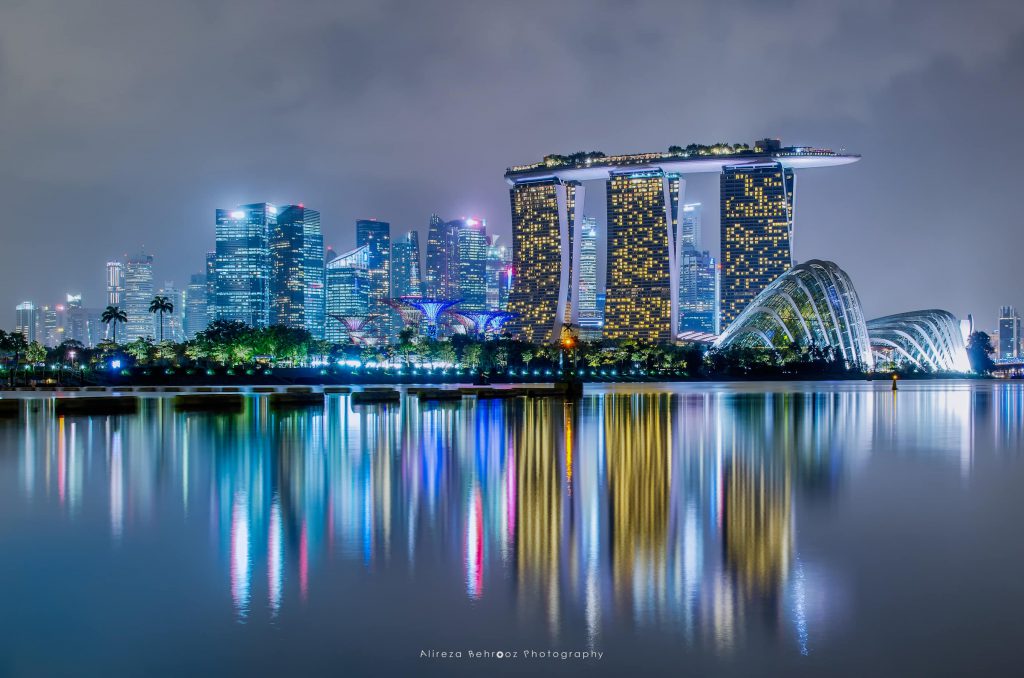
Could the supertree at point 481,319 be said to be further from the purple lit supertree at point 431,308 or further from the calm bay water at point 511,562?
the calm bay water at point 511,562

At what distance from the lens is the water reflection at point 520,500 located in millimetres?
10633

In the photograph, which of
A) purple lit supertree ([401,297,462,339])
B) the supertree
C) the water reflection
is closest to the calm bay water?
the water reflection

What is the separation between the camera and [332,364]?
468ft

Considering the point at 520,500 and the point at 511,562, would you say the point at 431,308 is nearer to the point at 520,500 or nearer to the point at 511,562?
the point at 520,500

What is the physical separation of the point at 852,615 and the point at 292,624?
18.0 feet

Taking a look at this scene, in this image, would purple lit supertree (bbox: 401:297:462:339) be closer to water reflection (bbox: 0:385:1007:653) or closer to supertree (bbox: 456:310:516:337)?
supertree (bbox: 456:310:516:337)

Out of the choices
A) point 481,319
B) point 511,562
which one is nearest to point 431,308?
point 481,319

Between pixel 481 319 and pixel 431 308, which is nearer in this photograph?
pixel 431 308

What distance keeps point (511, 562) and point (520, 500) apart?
5269 millimetres

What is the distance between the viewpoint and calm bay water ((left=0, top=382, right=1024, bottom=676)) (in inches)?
348

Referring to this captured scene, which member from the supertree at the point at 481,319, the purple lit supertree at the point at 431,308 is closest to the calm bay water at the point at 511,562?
the purple lit supertree at the point at 431,308

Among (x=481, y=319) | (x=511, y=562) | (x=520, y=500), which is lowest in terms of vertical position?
(x=520, y=500)

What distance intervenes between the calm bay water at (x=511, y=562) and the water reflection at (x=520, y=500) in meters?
0.07

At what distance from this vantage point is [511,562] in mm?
12312
